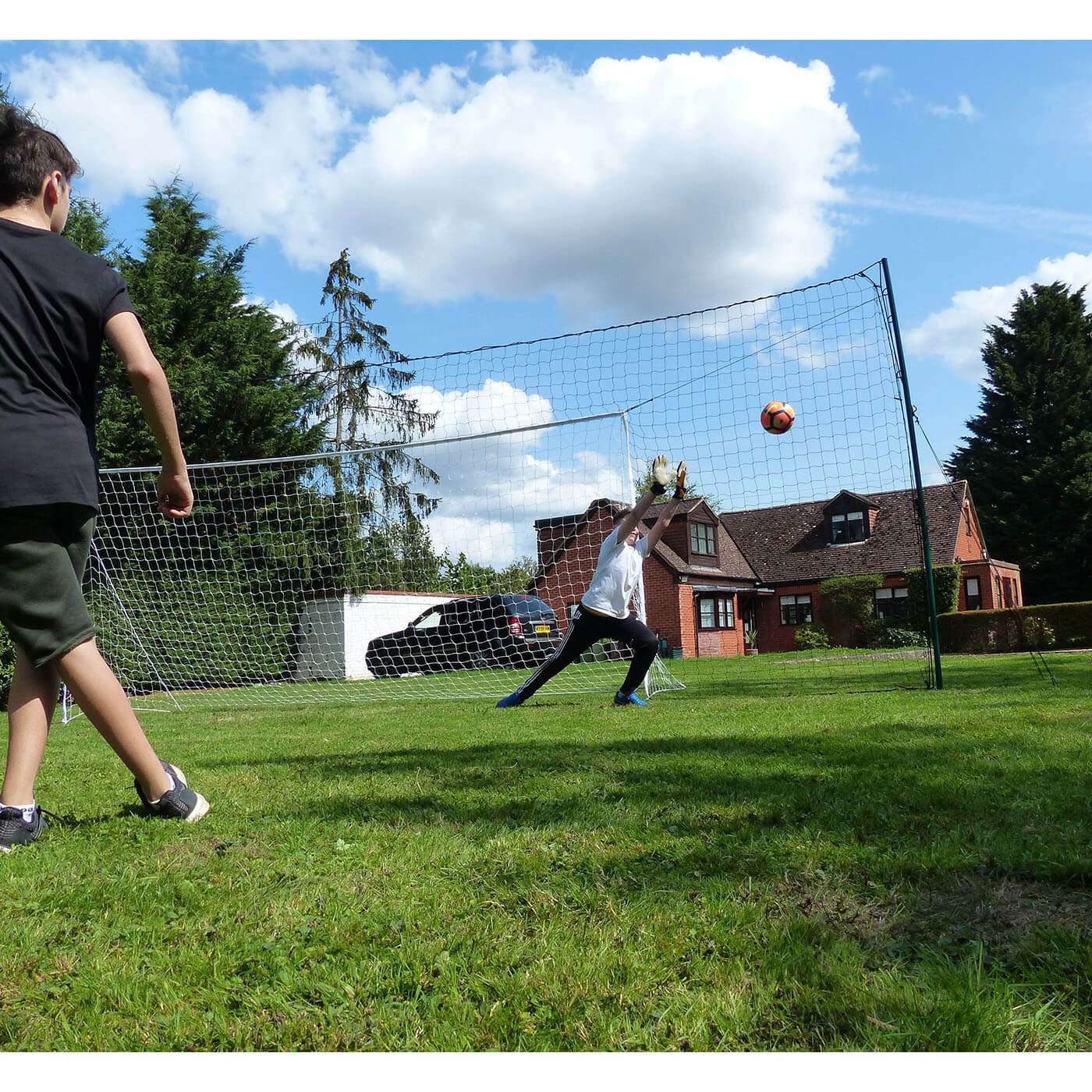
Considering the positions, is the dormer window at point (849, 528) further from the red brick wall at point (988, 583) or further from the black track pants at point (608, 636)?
the black track pants at point (608, 636)

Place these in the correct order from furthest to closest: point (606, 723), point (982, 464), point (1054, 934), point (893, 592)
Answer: point (982, 464) → point (893, 592) → point (606, 723) → point (1054, 934)

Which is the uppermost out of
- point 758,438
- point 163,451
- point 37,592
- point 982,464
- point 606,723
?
point 982,464

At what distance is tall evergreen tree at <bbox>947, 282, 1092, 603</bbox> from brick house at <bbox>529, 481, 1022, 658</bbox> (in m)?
2.05

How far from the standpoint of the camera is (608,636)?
8898 millimetres

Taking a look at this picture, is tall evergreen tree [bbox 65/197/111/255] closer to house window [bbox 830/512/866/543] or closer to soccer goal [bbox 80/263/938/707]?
soccer goal [bbox 80/263/938/707]

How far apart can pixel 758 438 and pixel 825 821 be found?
25.3ft

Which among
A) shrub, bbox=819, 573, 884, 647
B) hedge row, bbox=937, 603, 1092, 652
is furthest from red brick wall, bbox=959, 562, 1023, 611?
hedge row, bbox=937, 603, 1092, 652

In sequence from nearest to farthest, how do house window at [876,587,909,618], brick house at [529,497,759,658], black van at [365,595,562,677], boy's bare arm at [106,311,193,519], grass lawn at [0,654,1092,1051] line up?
1. grass lawn at [0,654,1092,1051]
2. boy's bare arm at [106,311,193,519]
3. black van at [365,595,562,677]
4. brick house at [529,497,759,658]
5. house window at [876,587,909,618]

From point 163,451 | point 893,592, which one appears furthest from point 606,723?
point 893,592

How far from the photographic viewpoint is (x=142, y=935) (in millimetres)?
2213

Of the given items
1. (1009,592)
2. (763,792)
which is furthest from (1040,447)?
(763,792)

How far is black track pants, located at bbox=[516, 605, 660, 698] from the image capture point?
872 centimetres
